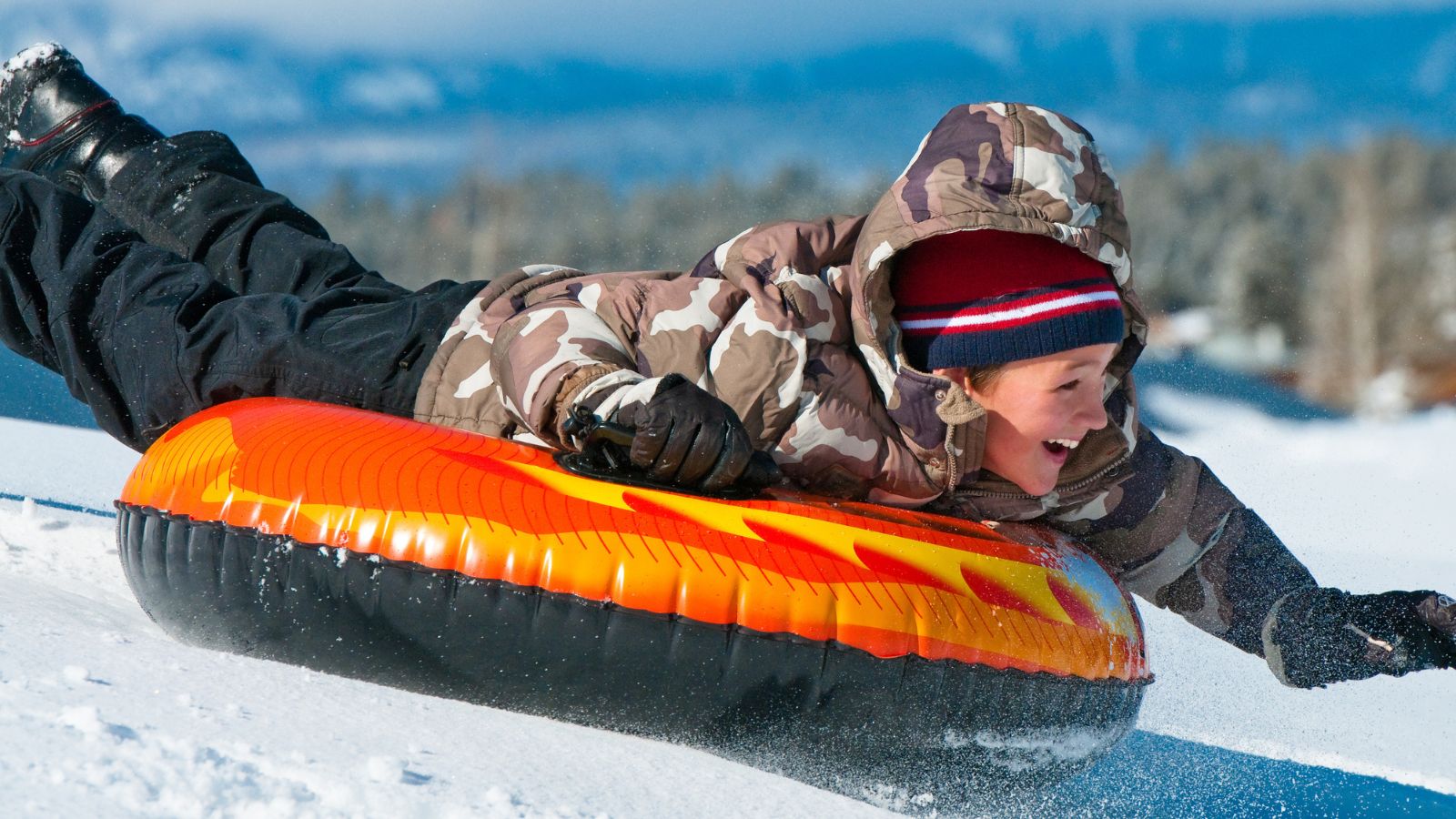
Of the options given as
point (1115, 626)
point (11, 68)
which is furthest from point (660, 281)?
point (11, 68)

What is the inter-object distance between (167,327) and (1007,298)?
1.33 m

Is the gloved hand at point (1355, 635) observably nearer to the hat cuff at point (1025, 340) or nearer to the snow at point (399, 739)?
the snow at point (399, 739)

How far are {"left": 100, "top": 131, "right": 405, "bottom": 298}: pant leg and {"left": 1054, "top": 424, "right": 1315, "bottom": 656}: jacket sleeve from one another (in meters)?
1.39

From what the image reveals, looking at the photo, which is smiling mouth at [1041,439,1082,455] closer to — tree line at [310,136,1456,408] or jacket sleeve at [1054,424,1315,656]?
jacket sleeve at [1054,424,1315,656]

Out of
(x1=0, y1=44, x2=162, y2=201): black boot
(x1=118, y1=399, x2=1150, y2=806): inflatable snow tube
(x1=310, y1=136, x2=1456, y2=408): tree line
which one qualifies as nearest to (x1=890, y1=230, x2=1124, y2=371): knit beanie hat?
(x1=118, y1=399, x2=1150, y2=806): inflatable snow tube

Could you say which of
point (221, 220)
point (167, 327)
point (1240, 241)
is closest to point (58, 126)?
point (221, 220)

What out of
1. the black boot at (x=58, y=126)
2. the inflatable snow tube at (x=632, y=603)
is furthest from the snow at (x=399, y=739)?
the black boot at (x=58, y=126)

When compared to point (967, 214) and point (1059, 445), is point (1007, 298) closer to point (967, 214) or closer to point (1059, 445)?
point (967, 214)

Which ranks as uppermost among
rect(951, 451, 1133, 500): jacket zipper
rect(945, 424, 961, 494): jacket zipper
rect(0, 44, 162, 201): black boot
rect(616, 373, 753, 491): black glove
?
rect(0, 44, 162, 201): black boot

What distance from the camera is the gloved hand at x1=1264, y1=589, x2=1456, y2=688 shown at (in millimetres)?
1943

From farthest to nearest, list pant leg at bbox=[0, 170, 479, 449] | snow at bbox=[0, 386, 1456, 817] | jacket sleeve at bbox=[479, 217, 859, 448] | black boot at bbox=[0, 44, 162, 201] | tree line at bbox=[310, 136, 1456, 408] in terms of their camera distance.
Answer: tree line at bbox=[310, 136, 1456, 408] → black boot at bbox=[0, 44, 162, 201] → pant leg at bbox=[0, 170, 479, 449] → jacket sleeve at bbox=[479, 217, 859, 448] → snow at bbox=[0, 386, 1456, 817]

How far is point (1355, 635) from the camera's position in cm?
200

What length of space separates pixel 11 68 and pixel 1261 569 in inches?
99.4

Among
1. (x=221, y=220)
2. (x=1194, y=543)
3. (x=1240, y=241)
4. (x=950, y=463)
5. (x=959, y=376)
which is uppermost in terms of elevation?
(x=221, y=220)
